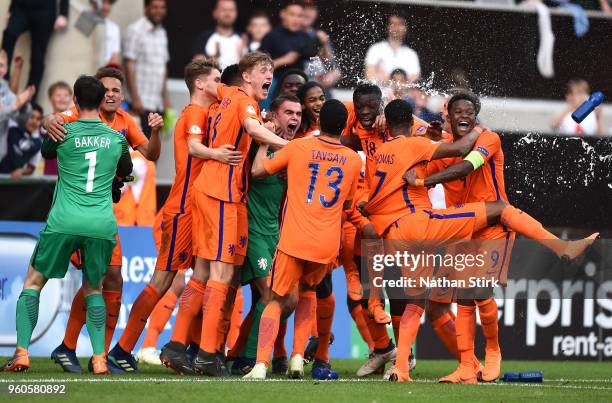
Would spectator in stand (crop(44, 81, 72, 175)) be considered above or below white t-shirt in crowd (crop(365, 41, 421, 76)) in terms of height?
below

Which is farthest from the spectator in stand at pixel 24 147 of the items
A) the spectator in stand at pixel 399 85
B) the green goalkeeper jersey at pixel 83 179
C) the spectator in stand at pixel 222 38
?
the green goalkeeper jersey at pixel 83 179

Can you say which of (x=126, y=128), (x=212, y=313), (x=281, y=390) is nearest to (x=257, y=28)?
(x=126, y=128)

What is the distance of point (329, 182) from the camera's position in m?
8.73

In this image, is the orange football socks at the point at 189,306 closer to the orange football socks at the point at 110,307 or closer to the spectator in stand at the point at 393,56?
the orange football socks at the point at 110,307

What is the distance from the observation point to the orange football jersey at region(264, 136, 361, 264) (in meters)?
8.68

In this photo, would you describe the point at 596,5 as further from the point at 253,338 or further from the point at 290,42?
the point at 253,338

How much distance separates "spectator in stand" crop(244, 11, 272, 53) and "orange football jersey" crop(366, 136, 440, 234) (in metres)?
6.15

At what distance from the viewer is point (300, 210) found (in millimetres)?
8703

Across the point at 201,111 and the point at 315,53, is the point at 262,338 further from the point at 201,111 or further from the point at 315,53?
the point at 315,53

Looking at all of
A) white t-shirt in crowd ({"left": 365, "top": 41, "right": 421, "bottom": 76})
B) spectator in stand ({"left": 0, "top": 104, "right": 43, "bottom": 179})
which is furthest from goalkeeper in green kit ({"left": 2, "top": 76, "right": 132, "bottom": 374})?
spectator in stand ({"left": 0, "top": 104, "right": 43, "bottom": 179})

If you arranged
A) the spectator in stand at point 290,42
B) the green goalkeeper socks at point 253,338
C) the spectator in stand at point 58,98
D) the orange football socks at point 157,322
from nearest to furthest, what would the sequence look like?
the green goalkeeper socks at point 253,338 < the orange football socks at point 157,322 < the spectator in stand at point 58,98 < the spectator in stand at point 290,42

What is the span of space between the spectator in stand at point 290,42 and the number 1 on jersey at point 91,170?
5846 millimetres

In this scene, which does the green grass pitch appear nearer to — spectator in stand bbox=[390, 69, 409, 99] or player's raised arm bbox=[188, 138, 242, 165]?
player's raised arm bbox=[188, 138, 242, 165]

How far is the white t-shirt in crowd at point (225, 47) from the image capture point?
582 inches
